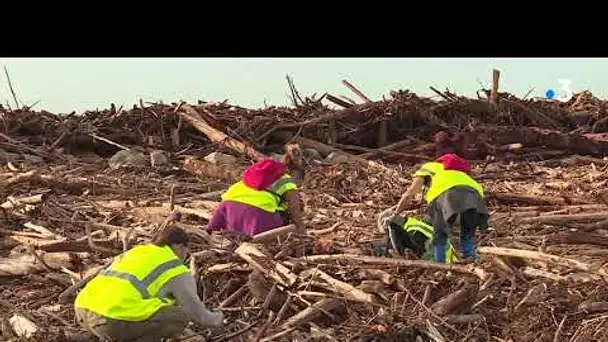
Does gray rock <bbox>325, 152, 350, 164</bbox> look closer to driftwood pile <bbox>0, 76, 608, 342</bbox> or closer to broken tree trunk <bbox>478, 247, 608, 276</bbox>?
driftwood pile <bbox>0, 76, 608, 342</bbox>

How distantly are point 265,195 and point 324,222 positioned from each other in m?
2.28

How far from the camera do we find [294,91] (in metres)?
18.0

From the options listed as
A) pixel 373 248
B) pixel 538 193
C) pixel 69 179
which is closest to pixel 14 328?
pixel 373 248

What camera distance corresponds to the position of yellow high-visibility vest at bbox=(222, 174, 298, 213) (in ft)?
25.3

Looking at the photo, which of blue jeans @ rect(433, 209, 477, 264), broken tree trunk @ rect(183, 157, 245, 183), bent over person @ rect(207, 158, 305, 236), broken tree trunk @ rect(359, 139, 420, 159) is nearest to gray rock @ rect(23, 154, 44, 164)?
broken tree trunk @ rect(183, 157, 245, 183)

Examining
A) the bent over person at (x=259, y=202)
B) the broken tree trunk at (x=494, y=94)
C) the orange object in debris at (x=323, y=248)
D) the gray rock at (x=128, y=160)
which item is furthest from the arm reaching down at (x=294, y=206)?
the broken tree trunk at (x=494, y=94)

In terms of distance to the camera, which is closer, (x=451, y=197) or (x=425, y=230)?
A: (x=451, y=197)

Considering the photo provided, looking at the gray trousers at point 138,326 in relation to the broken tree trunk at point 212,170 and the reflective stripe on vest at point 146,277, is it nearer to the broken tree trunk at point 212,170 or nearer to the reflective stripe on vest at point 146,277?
the reflective stripe on vest at point 146,277

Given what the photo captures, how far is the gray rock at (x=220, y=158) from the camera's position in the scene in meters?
14.9

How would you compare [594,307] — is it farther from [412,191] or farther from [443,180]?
[412,191]

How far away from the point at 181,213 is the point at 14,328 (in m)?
3.74

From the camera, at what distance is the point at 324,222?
32.5 ft

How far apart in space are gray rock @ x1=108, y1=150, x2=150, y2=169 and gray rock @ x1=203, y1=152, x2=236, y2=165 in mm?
1252

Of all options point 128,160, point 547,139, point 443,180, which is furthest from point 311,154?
point 443,180
